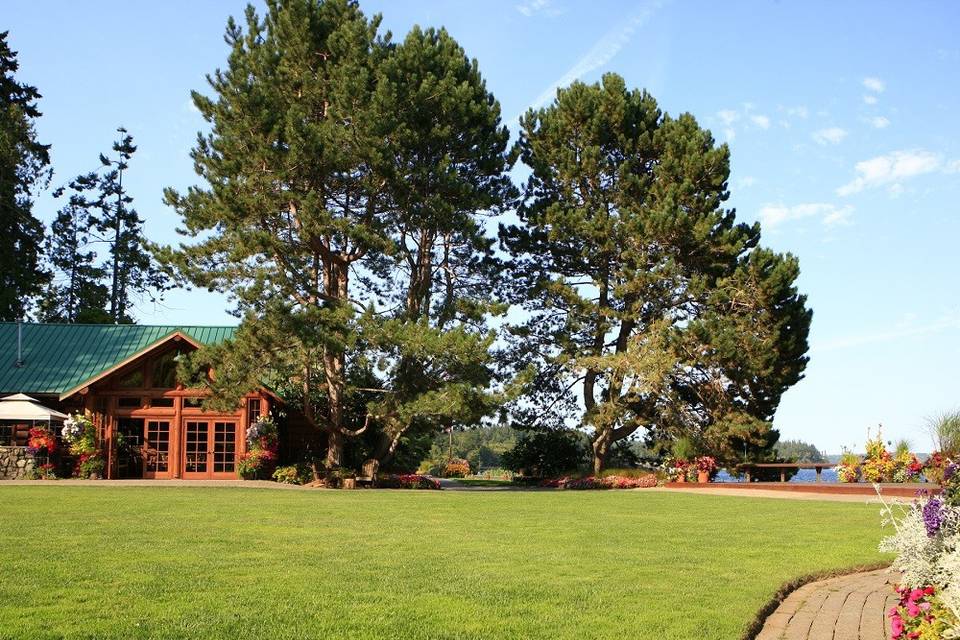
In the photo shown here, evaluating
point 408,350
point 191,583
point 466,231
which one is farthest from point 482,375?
point 191,583

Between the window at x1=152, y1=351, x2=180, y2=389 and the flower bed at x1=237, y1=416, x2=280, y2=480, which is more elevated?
the window at x1=152, y1=351, x2=180, y2=389

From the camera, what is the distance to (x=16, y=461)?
25141 mm

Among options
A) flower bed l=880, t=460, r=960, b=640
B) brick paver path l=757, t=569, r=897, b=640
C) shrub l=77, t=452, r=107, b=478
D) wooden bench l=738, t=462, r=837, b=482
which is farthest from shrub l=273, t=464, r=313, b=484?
flower bed l=880, t=460, r=960, b=640

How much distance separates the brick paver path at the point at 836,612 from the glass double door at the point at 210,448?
71.0 feet

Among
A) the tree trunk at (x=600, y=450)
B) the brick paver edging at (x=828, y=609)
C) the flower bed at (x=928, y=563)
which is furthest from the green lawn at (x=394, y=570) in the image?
the tree trunk at (x=600, y=450)

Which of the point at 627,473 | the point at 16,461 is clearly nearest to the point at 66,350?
the point at 16,461

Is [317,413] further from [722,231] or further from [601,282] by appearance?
[722,231]

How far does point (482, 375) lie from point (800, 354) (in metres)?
11.7

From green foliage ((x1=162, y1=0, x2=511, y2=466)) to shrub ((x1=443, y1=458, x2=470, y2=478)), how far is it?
520 inches

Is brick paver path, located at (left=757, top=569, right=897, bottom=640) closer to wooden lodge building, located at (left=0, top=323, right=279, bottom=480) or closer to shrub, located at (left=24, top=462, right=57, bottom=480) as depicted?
wooden lodge building, located at (left=0, top=323, right=279, bottom=480)

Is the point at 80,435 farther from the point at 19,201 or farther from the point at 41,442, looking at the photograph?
the point at 19,201

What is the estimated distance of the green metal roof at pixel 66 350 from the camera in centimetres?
2730

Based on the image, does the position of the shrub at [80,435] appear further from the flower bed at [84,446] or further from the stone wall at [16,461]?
the stone wall at [16,461]

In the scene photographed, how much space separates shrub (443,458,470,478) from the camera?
39312 mm
